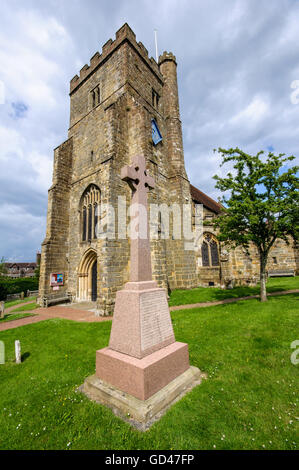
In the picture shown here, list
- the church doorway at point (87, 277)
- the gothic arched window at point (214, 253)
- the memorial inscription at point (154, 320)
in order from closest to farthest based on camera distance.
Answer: the memorial inscription at point (154, 320)
the church doorway at point (87, 277)
the gothic arched window at point (214, 253)

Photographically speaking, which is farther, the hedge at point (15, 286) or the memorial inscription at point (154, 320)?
the hedge at point (15, 286)

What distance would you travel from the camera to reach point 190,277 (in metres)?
14.1

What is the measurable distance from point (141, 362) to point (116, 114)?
12949mm

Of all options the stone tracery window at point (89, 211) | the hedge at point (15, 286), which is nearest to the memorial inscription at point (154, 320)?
the stone tracery window at point (89, 211)

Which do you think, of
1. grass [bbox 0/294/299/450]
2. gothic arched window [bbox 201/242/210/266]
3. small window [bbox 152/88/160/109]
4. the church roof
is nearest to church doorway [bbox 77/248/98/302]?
grass [bbox 0/294/299/450]

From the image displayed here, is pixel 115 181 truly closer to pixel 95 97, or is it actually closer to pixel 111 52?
pixel 95 97

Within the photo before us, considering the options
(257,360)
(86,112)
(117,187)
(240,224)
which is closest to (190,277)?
(240,224)

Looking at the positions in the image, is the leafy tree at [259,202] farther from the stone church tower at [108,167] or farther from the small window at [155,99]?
the small window at [155,99]

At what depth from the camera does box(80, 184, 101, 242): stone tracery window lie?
1327 centimetres

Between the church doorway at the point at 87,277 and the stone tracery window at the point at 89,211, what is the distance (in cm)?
131

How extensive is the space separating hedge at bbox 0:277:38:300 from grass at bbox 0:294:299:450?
64.2 feet

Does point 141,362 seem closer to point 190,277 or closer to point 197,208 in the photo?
point 190,277

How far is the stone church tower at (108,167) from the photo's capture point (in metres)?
11.4

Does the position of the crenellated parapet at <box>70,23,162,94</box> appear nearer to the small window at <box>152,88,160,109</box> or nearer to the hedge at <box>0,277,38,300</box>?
the small window at <box>152,88,160,109</box>
